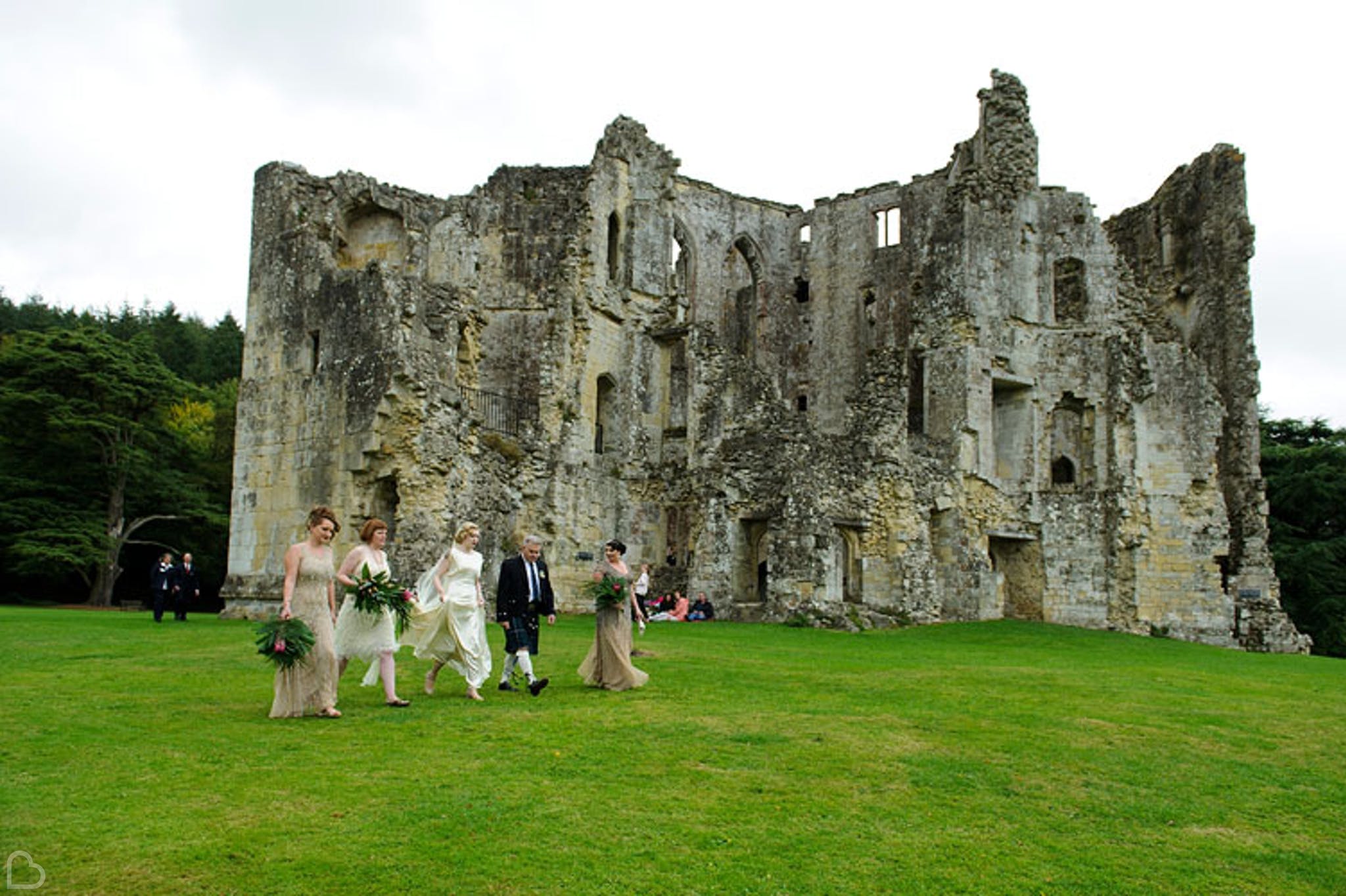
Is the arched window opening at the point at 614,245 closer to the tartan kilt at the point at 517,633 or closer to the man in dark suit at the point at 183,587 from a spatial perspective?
the man in dark suit at the point at 183,587

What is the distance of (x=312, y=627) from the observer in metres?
9.66

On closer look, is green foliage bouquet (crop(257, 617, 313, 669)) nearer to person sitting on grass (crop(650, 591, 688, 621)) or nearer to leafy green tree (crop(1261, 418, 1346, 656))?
person sitting on grass (crop(650, 591, 688, 621))

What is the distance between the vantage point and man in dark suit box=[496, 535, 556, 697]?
447 inches

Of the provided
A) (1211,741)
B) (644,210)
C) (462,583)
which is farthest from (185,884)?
(644,210)

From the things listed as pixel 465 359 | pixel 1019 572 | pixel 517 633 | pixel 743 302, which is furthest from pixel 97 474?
pixel 517 633

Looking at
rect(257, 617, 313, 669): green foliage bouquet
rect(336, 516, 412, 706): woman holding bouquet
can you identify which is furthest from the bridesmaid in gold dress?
rect(336, 516, 412, 706): woman holding bouquet

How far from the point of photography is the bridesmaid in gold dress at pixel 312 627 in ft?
31.6

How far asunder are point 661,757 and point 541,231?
26533 millimetres

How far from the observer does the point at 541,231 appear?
3322 cm

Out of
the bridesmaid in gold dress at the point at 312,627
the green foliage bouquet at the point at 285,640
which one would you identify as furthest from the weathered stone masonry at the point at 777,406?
the green foliage bouquet at the point at 285,640

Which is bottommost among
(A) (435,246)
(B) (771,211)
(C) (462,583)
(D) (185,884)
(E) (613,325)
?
(D) (185,884)

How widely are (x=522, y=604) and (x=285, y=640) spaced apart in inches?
→ 104

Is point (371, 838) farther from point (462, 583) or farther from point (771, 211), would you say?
point (771, 211)

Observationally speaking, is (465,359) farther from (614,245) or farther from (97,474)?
(97,474)
